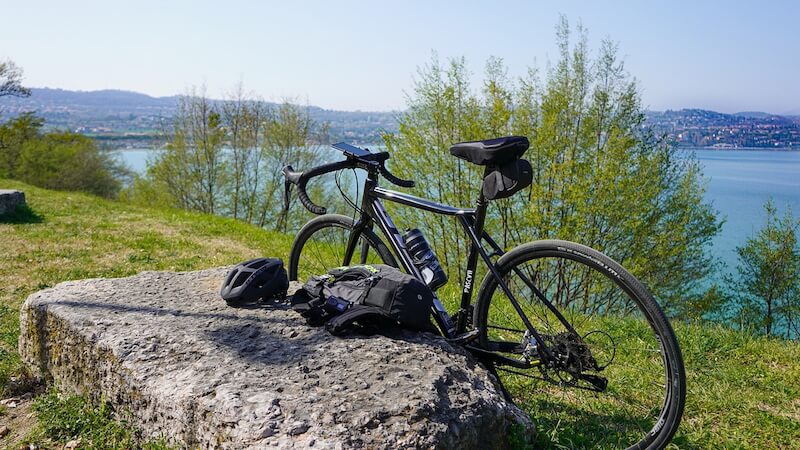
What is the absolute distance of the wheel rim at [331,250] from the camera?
158 inches

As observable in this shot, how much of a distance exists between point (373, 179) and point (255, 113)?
2702 centimetres

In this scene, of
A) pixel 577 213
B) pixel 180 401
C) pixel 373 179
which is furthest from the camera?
pixel 577 213

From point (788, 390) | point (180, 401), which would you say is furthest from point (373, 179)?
point (788, 390)

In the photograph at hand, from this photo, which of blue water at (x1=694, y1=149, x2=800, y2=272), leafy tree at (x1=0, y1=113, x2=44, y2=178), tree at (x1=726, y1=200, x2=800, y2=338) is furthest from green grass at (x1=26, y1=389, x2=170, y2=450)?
leafy tree at (x1=0, y1=113, x2=44, y2=178)

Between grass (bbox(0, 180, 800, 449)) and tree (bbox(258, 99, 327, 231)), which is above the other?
tree (bbox(258, 99, 327, 231))

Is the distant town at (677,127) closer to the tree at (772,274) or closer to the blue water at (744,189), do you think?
the blue water at (744,189)

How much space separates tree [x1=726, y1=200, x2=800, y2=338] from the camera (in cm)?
2217

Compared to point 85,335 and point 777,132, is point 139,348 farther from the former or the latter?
point 777,132

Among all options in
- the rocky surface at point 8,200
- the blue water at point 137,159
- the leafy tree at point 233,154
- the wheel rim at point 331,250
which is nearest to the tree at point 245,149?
the leafy tree at point 233,154

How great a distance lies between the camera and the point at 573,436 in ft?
10.1

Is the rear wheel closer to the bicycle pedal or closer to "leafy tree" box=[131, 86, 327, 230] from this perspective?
the bicycle pedal

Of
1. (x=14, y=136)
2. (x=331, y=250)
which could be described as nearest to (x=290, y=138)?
(x=14, y=136)

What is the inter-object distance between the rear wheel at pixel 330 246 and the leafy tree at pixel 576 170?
11960 millimetres

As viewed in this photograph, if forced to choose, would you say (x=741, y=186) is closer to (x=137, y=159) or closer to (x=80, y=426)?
(x=137, y=159)
